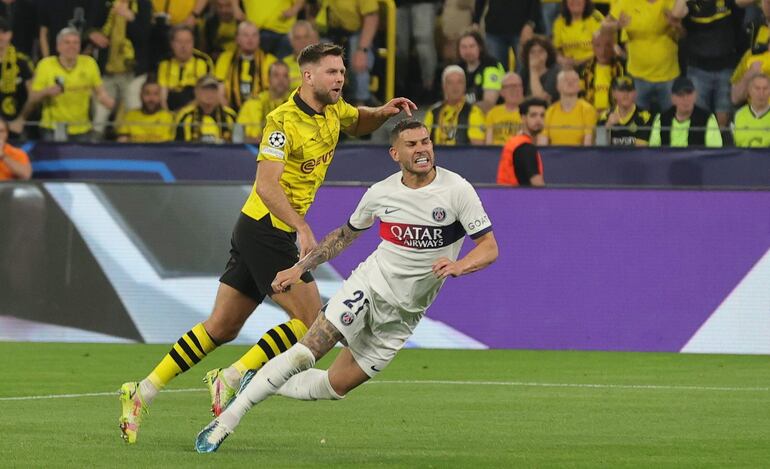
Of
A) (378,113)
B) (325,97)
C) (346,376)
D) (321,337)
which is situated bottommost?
(346,376)

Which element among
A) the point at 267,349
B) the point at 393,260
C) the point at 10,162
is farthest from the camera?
the point at 10,162

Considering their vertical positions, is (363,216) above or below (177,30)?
above

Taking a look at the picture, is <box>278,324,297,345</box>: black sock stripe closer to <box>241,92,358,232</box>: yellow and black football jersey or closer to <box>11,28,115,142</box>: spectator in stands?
<box>241,92,358,232</box>: yellow and black football jersey

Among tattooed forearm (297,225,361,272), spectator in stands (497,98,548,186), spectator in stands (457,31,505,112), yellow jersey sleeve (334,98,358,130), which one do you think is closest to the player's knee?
tattooed forearm (297,225,361,272)

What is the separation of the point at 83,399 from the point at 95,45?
8439 mm

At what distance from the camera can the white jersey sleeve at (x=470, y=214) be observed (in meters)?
8.58

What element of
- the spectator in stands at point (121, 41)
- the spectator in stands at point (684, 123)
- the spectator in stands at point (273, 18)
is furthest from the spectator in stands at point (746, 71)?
the spectator in stands at point (121, 41)

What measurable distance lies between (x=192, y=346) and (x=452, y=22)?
9.87 meters

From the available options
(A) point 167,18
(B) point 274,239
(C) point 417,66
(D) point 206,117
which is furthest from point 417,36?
(B) point 274,239

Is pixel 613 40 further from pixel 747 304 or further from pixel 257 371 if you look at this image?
pixel 257 371

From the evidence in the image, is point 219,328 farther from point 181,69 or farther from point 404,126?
point 181,69

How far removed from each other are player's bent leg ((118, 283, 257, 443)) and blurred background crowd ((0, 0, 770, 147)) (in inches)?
303

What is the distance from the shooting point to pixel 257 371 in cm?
886

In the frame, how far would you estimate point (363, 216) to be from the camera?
28.8 ft
